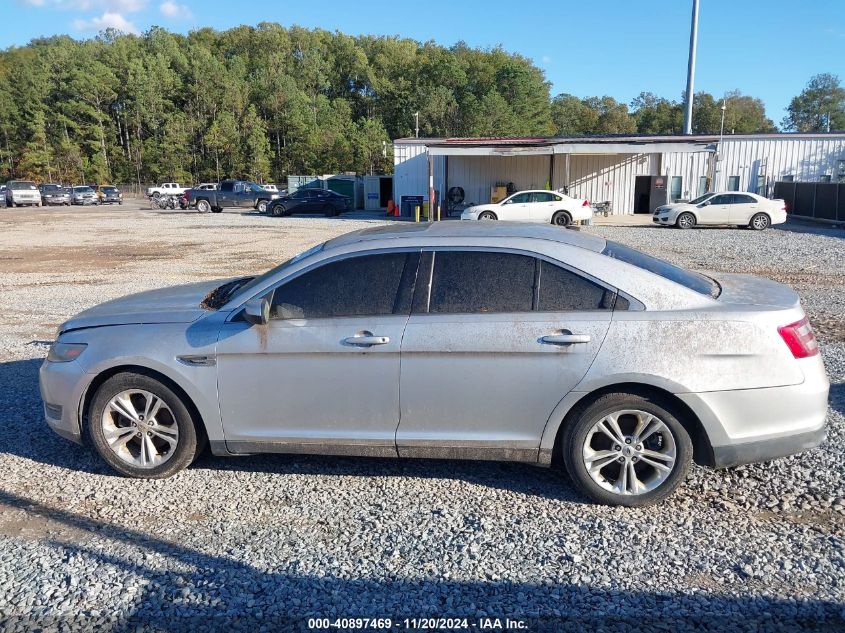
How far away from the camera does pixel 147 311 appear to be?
181 inches

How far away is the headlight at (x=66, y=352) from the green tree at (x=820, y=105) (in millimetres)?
146383

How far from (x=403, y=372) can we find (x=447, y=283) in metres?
0.61

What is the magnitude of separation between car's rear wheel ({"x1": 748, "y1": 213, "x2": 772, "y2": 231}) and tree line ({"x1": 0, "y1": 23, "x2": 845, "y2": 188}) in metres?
56.0

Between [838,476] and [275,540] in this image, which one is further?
[838,476]

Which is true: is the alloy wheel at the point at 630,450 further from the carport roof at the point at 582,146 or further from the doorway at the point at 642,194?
the doorway at the point at 642,194

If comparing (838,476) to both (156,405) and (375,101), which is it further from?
(375,101)

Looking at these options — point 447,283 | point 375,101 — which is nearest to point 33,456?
point 447,283

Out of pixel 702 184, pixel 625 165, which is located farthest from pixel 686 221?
pixel 625 165

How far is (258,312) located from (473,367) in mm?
1355

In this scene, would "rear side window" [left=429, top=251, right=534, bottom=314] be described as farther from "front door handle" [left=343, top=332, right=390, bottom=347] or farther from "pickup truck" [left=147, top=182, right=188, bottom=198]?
"pickup truck" [left=147, top=182, right=188, bottom=198]

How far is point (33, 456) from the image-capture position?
495 cm

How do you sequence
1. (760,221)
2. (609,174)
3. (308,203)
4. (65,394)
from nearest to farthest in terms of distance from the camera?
(65,394) → (760,221) → (308,203) → (609,174)

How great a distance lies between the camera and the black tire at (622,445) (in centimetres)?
392

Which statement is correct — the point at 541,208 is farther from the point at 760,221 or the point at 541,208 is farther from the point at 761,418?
the point at 761,418
